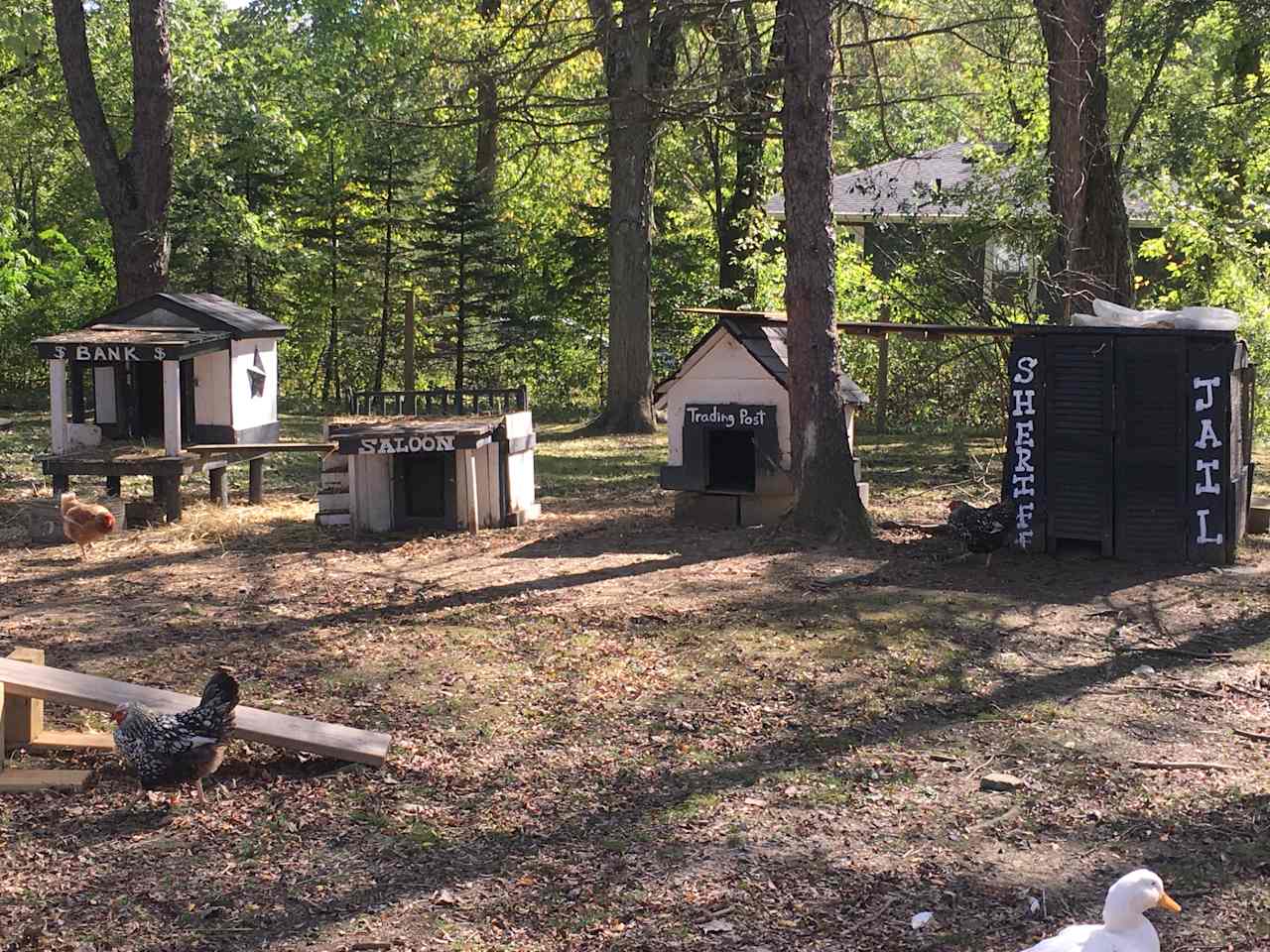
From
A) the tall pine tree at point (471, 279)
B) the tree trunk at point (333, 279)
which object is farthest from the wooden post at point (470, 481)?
the tree trunk at point (333, 279)

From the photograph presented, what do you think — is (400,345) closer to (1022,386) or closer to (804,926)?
(1022,386)

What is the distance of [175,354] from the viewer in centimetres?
1314

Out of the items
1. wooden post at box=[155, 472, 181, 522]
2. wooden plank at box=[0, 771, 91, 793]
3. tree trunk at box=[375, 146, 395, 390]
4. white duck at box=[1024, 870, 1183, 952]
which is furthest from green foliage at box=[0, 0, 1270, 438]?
white duck at box=[1024, 870, 1183, 952]

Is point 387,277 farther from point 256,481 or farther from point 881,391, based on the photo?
point 256,481

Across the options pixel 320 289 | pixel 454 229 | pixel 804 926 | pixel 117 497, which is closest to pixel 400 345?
pixel 320 289

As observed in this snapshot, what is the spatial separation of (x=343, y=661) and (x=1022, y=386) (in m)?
5.79

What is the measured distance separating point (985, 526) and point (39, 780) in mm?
7172

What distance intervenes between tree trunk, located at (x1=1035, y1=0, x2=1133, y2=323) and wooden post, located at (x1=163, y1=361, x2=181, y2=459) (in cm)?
917

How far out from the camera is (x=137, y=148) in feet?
55.8

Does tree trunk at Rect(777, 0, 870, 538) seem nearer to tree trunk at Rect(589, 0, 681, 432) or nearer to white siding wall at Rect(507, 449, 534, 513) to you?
white siding wall at Rect(507, 449, 534, 513)

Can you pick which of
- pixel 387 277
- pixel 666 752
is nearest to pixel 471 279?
pixel 387 277

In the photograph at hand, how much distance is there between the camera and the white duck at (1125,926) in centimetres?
403

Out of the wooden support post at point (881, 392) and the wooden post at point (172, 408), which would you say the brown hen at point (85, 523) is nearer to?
the wooden post at point (172, 408)

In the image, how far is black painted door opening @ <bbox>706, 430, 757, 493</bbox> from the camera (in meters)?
13.1
